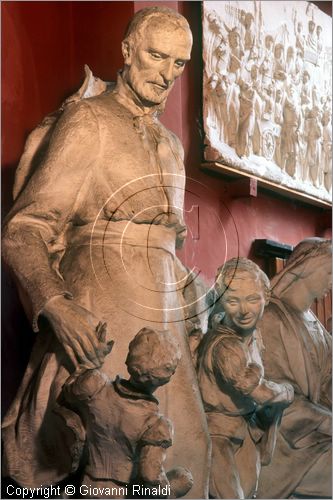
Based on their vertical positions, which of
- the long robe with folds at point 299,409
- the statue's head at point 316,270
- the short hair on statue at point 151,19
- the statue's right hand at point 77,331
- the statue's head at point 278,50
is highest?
the statue's head at point 278,50

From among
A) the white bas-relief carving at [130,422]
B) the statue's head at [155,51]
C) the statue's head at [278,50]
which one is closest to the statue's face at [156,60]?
the statue's head at [155,51]

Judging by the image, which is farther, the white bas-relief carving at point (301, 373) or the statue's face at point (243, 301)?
the white bas-relief carving at point (301, 373)

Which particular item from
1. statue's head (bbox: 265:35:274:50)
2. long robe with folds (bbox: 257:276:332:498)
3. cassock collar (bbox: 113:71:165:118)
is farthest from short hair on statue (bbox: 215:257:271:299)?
statue's head (bbox: 265:35:274:50)

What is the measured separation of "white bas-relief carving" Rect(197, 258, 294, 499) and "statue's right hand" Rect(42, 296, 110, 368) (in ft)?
1.92

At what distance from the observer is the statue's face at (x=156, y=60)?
516 centimetres

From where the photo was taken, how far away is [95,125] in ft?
16.9

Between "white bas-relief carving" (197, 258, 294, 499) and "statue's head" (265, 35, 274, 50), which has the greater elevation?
"statue's head" (265, 35, 274, 50)

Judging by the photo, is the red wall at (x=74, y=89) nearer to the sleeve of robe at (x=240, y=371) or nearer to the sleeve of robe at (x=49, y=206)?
the sleeve of robe at (x=240, y=371)

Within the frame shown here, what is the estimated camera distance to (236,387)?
5.12 meters

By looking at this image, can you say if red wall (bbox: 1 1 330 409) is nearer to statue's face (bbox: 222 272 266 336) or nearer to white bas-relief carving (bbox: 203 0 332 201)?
white bas-relief carving (bbox: 203 0 332 201)

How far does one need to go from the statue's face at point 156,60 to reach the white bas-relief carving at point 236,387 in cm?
69

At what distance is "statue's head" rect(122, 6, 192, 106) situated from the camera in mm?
5164

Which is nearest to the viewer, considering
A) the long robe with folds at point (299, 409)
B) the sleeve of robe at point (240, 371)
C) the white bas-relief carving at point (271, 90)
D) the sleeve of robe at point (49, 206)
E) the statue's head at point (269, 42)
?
the sleeve of robe at point (49, 206)

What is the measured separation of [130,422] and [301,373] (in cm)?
142
